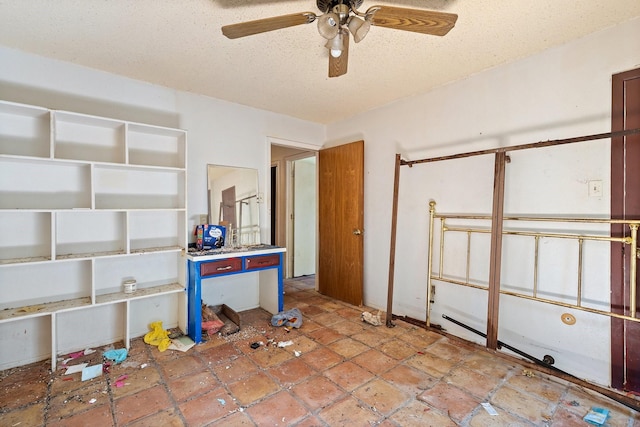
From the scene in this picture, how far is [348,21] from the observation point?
1459 mm

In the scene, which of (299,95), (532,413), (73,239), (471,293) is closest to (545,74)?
(471,293)

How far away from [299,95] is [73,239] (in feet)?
7.40

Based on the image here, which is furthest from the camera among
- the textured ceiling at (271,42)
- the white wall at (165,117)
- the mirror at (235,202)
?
the mirror at (235,202)

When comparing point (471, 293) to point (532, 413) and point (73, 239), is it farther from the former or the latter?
point (73, 239)

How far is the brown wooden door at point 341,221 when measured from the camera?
3.35m

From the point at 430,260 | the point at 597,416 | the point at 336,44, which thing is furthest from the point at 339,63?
the point at 597,416

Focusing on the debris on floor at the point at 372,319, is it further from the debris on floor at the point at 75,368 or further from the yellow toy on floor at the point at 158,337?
the debris on floor at the point at 75,368

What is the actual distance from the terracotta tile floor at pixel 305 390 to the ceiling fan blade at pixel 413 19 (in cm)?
197

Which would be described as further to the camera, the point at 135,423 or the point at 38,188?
the point at 38,188

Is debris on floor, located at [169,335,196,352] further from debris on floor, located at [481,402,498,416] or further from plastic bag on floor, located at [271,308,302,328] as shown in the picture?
debris on floor, located at [481,402,498,416]

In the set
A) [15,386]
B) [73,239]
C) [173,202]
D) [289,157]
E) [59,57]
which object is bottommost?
[15,386]

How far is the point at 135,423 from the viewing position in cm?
157

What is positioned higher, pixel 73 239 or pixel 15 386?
pixel 73 239

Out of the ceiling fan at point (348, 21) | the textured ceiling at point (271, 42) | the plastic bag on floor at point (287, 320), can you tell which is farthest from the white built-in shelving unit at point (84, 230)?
the ceiling fan at point (348, 21)
